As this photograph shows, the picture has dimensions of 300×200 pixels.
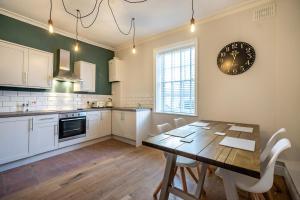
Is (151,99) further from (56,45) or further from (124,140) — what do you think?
(56,45)

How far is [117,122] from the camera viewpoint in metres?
4.07

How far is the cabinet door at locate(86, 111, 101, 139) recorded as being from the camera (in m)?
3.62

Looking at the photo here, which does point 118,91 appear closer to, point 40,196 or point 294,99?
point 40,196

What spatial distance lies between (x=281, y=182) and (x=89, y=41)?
5076 millimetres

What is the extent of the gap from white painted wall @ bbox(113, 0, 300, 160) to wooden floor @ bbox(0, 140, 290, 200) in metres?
1.00

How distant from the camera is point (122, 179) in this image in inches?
84.1

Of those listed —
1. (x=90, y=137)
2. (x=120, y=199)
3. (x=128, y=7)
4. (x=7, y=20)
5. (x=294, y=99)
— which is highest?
(x=128, y=7)

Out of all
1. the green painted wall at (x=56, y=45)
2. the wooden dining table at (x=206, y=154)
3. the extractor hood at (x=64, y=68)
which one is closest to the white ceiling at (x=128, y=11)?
the green painted wall at (x=56, y=45)

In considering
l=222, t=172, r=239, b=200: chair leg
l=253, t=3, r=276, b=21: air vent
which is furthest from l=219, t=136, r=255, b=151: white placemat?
l=253, t=3, r=276, b=21: air vent

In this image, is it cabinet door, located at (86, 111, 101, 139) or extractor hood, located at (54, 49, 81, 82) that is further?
cabinet door, located at (86, 111, 101, 139)

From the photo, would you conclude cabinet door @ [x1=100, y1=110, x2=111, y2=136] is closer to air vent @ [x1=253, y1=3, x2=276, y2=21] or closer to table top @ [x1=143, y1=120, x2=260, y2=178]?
table top @ [x1=143, y1=120, x2=260, y2=178]

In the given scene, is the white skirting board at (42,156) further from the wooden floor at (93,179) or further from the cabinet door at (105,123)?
the cabinet door at (105,123)

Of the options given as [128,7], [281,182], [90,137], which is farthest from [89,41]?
[281,182]

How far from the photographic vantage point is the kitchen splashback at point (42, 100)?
9.27 ft
